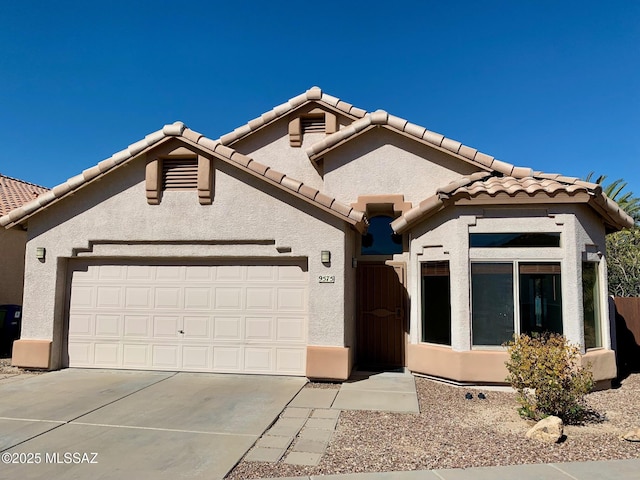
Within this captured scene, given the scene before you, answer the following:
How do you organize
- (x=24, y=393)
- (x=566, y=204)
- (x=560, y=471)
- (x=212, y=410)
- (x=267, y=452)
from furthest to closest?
(x=566, y=204)
(x=24, y=393)
(x=212, y=410)
(x=267, y=452)
(x=560, y=471)

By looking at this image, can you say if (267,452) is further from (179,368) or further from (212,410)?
(179,368)

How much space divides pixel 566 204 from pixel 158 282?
29.3 feet

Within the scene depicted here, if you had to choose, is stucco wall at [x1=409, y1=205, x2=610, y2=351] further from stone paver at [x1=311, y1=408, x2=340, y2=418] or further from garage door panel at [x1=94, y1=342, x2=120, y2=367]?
garage door panel at [x1=94, y1=342, x2=120, y2=367]

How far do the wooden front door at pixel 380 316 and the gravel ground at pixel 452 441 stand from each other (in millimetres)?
2834

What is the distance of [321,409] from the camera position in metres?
7.54

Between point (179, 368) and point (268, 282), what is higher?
point (268, 282)

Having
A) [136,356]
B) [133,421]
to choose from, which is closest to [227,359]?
[136,356]

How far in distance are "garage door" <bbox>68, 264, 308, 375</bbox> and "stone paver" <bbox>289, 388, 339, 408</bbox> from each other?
44.4 inches

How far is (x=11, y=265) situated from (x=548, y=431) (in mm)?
16477

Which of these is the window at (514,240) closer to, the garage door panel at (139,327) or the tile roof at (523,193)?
the tile roof at (523,193)

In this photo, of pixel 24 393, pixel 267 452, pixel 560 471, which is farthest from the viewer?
pixel 24 393

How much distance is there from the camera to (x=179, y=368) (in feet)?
33.3

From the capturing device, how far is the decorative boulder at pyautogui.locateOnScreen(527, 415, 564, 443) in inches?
234

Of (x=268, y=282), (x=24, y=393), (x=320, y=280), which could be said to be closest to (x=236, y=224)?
(x=268, y=282)
